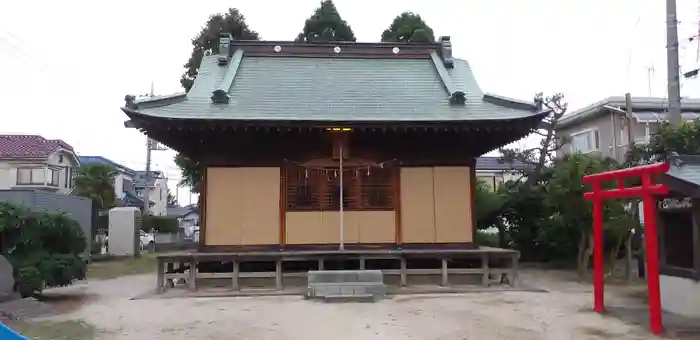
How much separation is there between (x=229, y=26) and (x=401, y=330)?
18818mm

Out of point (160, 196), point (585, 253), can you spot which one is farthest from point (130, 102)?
point (160, 196)

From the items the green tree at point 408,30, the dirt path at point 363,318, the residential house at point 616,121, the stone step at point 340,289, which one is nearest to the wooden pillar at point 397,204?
the dirt path at point 363,318

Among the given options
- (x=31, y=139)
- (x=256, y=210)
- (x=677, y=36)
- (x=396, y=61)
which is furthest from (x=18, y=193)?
(x=31, y=139)

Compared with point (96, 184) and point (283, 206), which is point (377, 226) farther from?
point (96, 184)

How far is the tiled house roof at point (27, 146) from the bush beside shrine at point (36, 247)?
90.6 ft

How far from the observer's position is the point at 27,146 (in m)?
35.7

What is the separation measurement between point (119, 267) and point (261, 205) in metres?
9.34

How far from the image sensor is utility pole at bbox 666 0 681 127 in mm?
13945

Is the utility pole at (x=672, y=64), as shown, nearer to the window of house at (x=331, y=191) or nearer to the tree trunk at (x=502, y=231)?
the tree trunk at (x=502, y=231)

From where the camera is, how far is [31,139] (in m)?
36.4

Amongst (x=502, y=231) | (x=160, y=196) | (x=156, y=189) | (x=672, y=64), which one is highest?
(x=672, y=64)

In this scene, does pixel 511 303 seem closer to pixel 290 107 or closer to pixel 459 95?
pixel 459 95

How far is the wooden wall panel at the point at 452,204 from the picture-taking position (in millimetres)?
12578

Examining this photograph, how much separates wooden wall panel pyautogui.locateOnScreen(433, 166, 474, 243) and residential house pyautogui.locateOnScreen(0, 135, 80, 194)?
29.4 m
